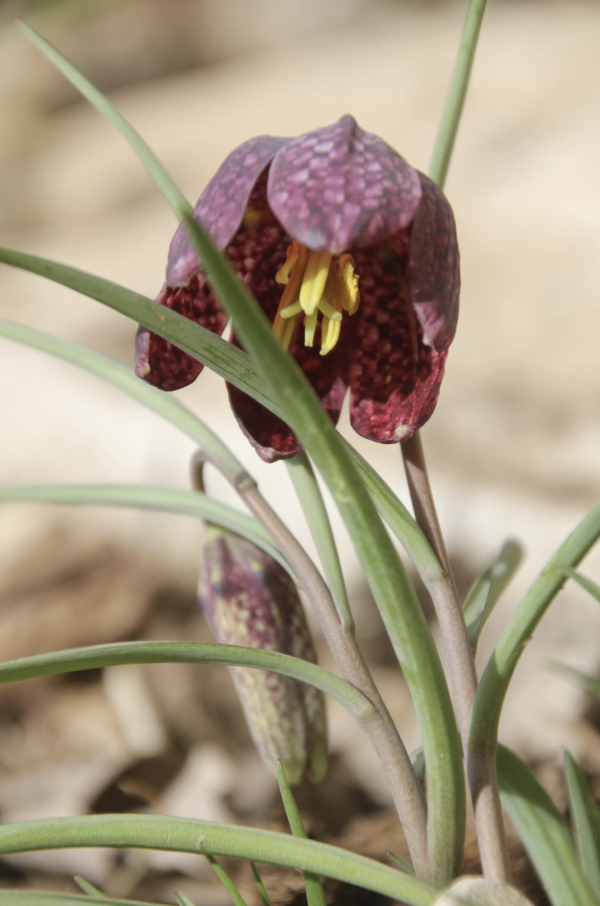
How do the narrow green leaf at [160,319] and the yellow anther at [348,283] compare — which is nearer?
the narrow green leaf at [160,319]

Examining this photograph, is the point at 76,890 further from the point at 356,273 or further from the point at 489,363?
the point at 489,363

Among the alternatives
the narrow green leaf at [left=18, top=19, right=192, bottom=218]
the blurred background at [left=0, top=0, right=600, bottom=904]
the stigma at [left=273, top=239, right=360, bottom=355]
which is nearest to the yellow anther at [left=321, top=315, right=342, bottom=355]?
the stigma at [left=273, top=239, right=360, bottom=355]

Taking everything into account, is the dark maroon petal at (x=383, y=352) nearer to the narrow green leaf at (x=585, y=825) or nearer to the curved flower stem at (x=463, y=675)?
the curved flower stem at (x=463, y=675)

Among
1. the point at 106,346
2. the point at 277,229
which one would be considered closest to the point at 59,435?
the point at 106,346

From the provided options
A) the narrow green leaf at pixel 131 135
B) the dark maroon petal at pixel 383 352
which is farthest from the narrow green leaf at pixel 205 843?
the narrow green leaf at pixel 131 135

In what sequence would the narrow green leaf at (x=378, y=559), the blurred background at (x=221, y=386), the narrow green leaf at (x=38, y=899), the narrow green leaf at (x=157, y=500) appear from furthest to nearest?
the blurred background at (x=221, y=386) → the narrow green leaf at (x=157, y=500) → the narrow green leaf at (x=38, y=899) → the narrow green leaf at (x=378, y=559)

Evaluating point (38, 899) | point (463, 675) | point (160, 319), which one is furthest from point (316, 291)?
point (38, 899)
